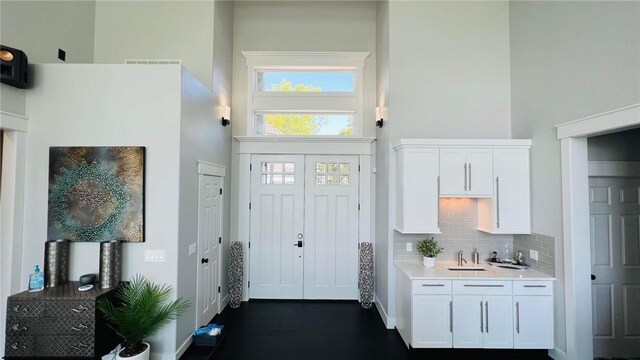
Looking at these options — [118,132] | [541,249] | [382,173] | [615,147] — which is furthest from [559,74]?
[118,132]

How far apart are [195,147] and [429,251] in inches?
126

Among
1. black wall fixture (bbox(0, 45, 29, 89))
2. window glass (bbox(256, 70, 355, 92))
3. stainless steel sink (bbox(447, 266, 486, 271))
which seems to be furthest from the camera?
window glass (bbox(256, 70, 355, 92))

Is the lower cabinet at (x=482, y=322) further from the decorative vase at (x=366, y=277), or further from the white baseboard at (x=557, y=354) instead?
the decorative vase at (x=366, y=277)

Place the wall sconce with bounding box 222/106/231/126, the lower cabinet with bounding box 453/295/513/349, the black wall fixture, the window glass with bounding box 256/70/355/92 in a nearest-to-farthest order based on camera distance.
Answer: the black wall fixture < the lower cabinet with bounding box 453/295/513/349 < the wall sconce with bounding box 222/106/231/126 < the window glass with bounding box 256/70/355/92

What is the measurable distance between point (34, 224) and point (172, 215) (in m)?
1.43

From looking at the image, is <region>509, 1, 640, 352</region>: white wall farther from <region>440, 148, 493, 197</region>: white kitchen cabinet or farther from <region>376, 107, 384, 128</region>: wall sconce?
<region>376, 107, 384, 128</region>: wall sconce

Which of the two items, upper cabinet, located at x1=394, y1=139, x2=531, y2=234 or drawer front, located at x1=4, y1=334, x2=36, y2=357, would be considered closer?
drawer front, located at x1=4, y1=334, x2=36, y2=357

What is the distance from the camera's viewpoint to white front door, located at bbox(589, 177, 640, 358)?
3170mm

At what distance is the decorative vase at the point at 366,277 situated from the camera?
14.7 feet

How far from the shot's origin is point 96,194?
2988mm

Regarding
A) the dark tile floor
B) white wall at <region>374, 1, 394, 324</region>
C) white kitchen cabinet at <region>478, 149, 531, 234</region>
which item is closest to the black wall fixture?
the dark tile floor

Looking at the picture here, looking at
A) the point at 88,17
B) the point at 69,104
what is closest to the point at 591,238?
the point at 69,104

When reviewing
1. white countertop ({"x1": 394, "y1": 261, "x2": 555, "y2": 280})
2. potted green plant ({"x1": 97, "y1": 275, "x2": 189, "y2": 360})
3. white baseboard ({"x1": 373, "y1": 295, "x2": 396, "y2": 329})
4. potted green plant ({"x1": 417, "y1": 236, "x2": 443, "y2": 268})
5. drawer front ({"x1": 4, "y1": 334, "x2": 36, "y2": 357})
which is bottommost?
white baseboard ({"x1": 373, "y1": 295, "x2": 396, "y2": 329})

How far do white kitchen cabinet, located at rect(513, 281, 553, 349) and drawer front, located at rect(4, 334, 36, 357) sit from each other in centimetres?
482
